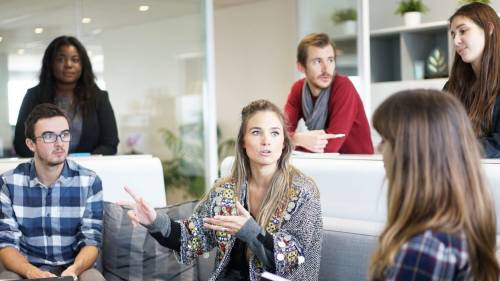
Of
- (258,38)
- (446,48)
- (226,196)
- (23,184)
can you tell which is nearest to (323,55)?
(226,196)

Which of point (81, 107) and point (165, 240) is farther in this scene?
point (81, 107)

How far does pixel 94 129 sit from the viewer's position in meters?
3.67

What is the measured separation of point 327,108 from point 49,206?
124cm

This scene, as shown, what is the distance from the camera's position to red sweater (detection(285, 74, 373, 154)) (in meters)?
2.98

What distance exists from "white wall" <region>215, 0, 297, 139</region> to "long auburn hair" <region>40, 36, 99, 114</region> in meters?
3.28

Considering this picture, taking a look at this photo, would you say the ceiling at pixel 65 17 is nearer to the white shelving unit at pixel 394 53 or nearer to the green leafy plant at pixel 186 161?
the green leafy plant at pixel 186 161

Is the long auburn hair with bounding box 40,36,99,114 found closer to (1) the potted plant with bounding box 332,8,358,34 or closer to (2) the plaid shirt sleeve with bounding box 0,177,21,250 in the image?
(2) the plaid shirt sleeve with bounding box 0,177,21,250

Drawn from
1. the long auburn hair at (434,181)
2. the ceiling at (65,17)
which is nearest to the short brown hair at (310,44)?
the long auburn hair at (434,181)

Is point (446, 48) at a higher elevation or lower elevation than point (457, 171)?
higher

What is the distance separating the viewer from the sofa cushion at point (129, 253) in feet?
9.22

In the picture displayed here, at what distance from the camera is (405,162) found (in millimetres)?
1324

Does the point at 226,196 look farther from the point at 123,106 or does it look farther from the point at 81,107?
the point at 123,106

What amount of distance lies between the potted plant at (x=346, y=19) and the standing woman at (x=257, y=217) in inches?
133

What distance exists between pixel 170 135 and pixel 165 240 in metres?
2.75
